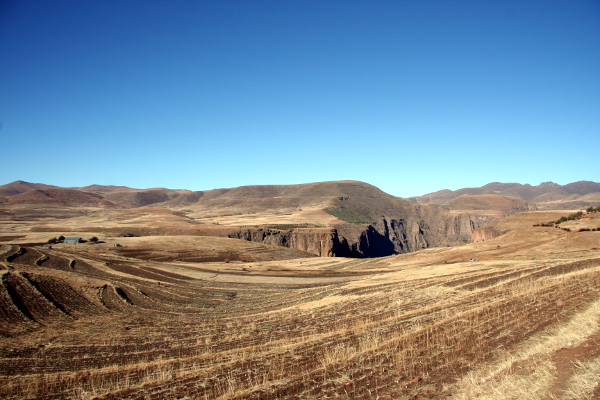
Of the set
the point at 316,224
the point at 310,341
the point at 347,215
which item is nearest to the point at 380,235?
the point at 347,215

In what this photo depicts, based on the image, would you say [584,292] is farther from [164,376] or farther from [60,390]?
[60,390]

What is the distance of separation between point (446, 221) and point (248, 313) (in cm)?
18165

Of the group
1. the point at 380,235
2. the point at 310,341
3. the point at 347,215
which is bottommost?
the point at 380,235

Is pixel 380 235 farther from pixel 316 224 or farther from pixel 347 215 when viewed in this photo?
pixel 316 224

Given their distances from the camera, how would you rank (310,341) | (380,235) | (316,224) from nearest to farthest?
(310,341)
(316,224)
(380,235)

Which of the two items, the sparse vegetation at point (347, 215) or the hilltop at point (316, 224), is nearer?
the hilltop at point (316, 224)

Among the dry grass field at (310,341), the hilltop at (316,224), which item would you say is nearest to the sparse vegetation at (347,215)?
the hilltop at (316,224)

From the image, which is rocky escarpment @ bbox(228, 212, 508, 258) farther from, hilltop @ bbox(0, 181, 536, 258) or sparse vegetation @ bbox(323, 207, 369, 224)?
sparse vegetation @ bbox(323, 207, 369, 224)

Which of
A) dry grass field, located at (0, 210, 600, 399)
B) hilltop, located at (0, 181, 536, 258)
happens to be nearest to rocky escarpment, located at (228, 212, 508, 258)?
hilltop, located at (0, 181, 536, 258)

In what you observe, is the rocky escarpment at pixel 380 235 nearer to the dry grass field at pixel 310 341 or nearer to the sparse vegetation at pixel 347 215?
the sparse vegetation at pixel 347 215

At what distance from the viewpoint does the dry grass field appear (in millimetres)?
8297

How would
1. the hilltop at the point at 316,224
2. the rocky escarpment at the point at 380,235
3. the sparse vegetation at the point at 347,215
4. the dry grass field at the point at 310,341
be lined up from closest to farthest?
1. the dry grass field at the point at 310,341
2. the rocky escarpment at the point at 380,235
3. the hilltop at the point at 316,224
4. the sparse vegetation at the point at 347,215

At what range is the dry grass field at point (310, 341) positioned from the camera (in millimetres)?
8297

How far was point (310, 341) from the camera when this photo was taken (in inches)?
493
